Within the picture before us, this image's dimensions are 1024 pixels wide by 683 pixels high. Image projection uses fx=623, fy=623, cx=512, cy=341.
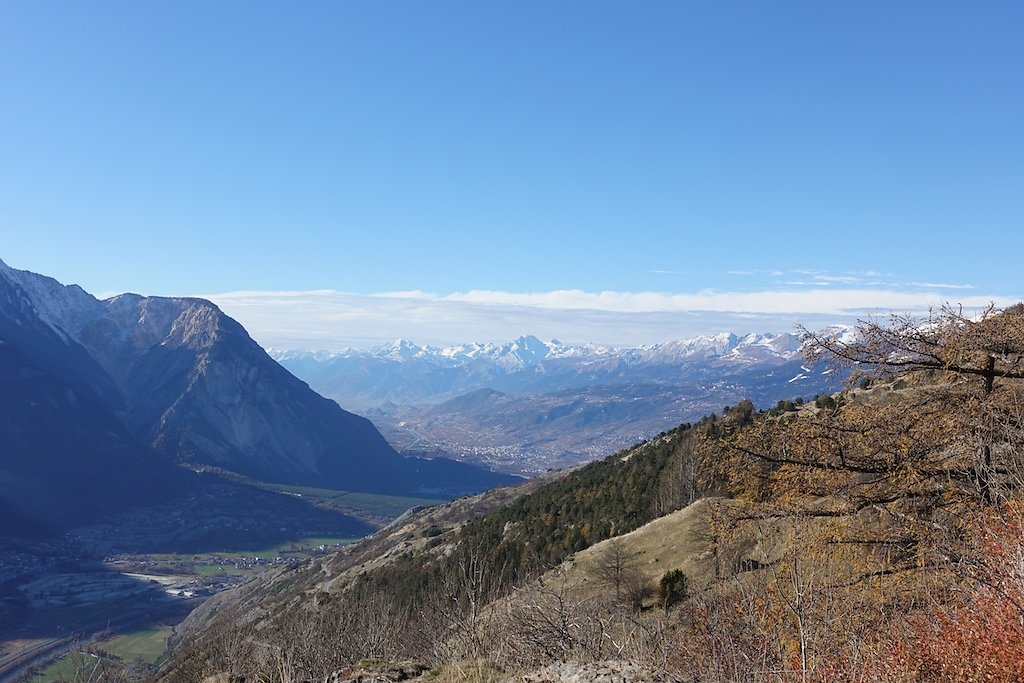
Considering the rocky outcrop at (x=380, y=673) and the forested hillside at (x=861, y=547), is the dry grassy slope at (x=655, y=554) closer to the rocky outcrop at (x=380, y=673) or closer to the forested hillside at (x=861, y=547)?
the forested hillside at (x=861, y=547)

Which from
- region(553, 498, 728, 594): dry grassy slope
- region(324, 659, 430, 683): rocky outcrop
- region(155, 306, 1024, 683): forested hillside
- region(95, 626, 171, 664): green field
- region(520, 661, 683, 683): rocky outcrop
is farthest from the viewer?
region(95, 626, 171, 664): green field

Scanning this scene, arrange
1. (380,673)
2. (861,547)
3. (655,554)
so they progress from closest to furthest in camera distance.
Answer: (380,673)
(861,547)
(655,554)

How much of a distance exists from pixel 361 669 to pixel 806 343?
8.84m

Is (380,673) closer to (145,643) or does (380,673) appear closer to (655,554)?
(655,554)

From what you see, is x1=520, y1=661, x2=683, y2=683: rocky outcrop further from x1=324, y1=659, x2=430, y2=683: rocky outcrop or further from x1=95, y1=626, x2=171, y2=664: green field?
x1=95, y1=626, x2=171, y2=664: green field

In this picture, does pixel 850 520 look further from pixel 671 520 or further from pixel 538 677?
pixel 671 520

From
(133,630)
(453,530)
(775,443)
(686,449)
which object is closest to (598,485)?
(686,449)

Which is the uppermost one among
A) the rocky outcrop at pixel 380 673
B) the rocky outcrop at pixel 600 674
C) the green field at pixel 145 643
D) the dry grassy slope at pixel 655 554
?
the rocky outcrop at pixel 600 674

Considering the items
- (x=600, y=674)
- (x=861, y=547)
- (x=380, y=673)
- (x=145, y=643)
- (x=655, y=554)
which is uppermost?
(x=861, y=547)

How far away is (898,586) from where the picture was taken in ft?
29.7

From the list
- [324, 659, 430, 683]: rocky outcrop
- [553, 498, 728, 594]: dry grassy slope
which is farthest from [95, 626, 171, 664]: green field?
[324, 659, 430, 683]: rocky outcrop

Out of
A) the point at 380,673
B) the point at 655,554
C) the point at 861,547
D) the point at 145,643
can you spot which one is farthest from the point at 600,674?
the point at 145,643

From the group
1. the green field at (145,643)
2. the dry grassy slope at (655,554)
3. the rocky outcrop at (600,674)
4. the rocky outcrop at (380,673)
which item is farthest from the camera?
the green field at (145,643)

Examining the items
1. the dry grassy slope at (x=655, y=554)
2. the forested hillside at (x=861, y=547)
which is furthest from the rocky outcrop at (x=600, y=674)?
the dry grassy slope at (x=655, y=554)
